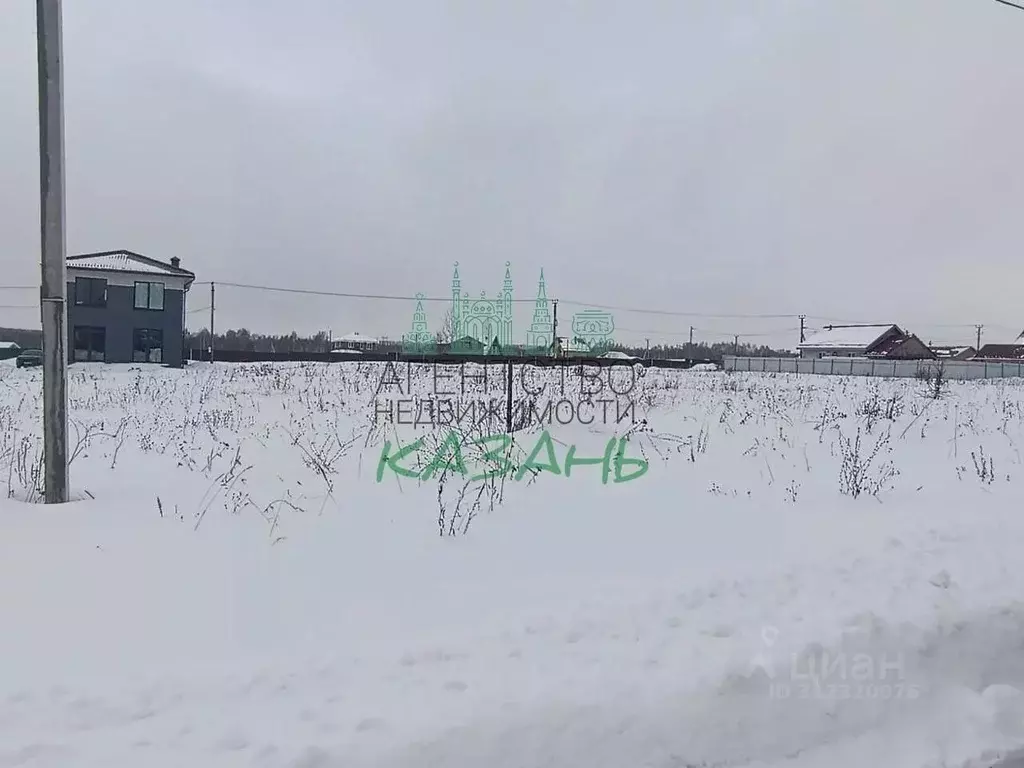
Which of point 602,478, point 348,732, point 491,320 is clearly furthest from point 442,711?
point 491,320

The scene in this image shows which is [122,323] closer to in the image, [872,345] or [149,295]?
[149,295]

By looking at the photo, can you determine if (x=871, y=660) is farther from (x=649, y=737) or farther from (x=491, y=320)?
(x=491, y=320)

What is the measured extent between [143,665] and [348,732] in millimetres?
999

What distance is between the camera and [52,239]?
14.1 feet

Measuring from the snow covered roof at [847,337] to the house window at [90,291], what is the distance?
180 ft

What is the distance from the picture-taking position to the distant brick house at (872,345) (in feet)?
177

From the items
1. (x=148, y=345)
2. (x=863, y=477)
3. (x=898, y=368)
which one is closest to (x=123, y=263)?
(x=148, y=345)

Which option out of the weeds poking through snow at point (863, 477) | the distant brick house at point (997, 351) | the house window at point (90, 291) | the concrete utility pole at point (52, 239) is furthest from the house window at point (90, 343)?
the distant brick house at point (997, 351)

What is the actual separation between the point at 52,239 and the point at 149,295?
90.0ft

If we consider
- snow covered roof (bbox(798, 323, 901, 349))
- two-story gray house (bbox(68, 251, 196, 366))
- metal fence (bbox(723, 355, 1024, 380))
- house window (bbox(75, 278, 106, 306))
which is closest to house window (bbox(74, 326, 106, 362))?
two-story gray house (bbox(68, 251, 196, 366))

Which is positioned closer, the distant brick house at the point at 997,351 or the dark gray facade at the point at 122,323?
the dark gray facade at the point at 122,323

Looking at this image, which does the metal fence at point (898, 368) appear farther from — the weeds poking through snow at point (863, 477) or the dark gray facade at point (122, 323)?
the dark gray facade at point (122, 323)

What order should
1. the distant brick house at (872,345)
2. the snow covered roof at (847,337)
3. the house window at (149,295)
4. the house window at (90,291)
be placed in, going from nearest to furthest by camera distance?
the house window at (90,291) < the house window at (149,295) < the distant brick house at (872,345) < the snow covered roof at (847,337)

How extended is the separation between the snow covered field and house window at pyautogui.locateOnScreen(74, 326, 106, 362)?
2559 cm
